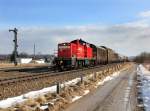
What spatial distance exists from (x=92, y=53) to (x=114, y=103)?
45784mm

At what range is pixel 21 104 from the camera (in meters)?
15.1

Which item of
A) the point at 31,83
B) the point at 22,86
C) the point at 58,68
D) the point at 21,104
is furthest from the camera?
the point at 58,68

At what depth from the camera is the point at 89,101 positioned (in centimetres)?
1858

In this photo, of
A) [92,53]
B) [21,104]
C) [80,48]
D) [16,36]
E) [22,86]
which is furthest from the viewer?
[16,36]

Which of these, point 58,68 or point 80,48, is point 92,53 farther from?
point 58,68

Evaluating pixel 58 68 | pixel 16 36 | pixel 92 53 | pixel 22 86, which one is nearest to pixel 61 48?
pixel 58 68

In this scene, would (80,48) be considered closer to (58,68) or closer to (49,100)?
(58,68)

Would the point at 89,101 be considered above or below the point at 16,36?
below

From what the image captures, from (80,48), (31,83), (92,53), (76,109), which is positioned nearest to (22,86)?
(31,83)

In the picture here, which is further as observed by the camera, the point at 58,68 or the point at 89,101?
the point at 58,68

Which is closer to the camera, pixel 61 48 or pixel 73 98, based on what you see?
pixel 73 98

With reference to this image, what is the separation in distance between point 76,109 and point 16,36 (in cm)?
6780

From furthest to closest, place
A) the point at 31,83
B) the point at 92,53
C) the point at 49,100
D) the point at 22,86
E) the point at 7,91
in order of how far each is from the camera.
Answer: the point at 92,53 → the point at 31,83 → the point at 22,86 → the point at 7,91 → the point at 49,100

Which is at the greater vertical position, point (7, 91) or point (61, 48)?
point (61, 48)
